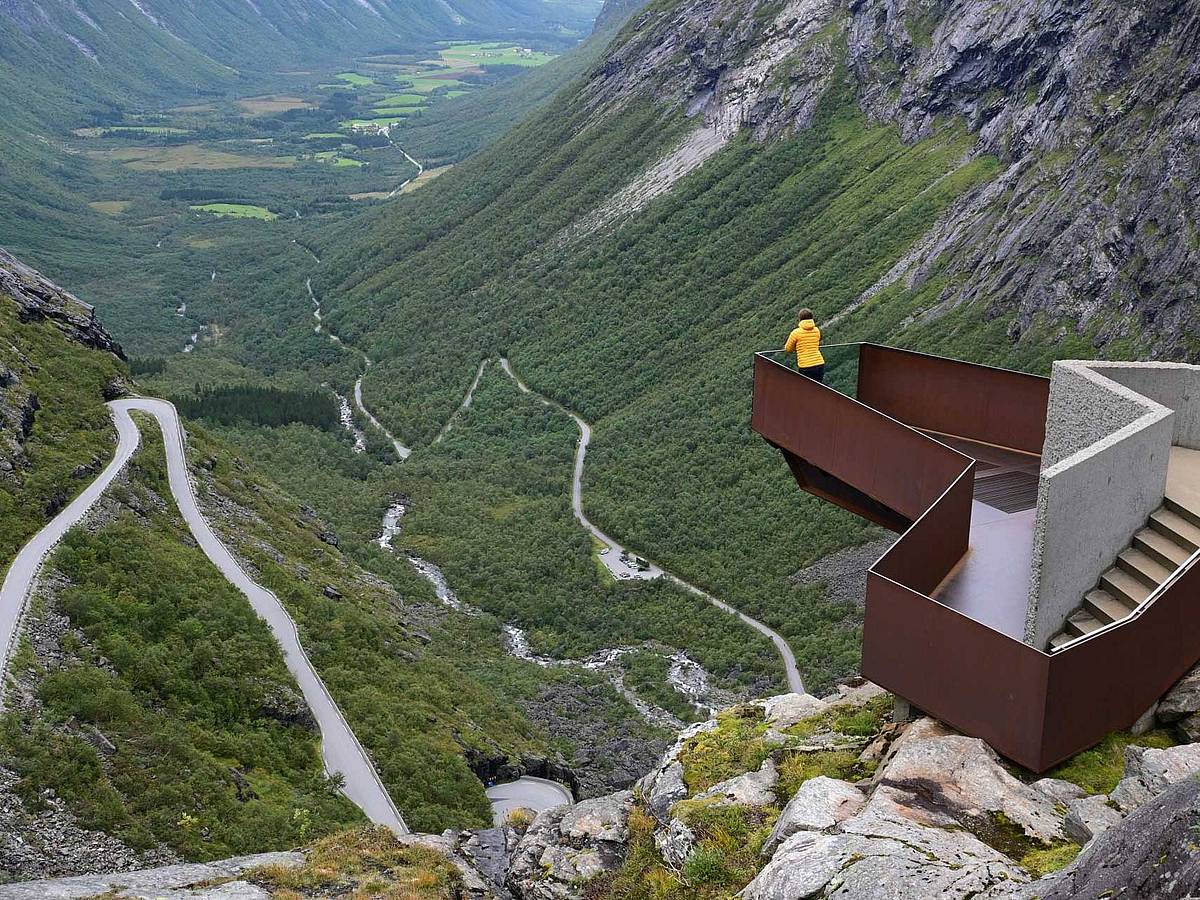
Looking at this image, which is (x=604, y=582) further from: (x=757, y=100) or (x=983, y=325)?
(x=757, y=100)

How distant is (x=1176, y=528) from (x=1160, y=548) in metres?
0.42

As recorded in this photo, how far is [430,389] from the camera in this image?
4439 inches

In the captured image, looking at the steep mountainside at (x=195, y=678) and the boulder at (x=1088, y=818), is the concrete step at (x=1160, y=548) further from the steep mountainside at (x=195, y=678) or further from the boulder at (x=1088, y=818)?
the steep mountainside at (x=195, y=678)

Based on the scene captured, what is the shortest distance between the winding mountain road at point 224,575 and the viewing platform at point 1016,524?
1572 centimetres

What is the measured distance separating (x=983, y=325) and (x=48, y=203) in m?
164

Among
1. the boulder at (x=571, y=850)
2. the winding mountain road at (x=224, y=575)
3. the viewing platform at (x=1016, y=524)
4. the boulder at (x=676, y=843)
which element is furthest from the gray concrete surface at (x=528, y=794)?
the boulder at (x=676, y=843)

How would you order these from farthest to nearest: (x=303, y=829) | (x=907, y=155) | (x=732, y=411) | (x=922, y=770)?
(x=907, y=155), (x=732, y=411), (x=303, y=829), (x=922, y=770)

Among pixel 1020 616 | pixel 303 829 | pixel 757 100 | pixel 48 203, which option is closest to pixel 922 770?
pixel 1020 616

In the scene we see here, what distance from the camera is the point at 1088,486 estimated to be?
523 inches

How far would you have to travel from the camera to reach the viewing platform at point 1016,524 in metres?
12.6

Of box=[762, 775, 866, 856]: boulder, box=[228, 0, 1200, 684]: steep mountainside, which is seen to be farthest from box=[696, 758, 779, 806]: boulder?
box=[228, 0, 1200, 684]: steep mountainside

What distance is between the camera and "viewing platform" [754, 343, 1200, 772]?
12562 millimetres

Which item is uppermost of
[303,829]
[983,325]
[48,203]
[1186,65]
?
[1186,65]

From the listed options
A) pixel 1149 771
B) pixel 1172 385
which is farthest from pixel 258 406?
pixel 1149 771
